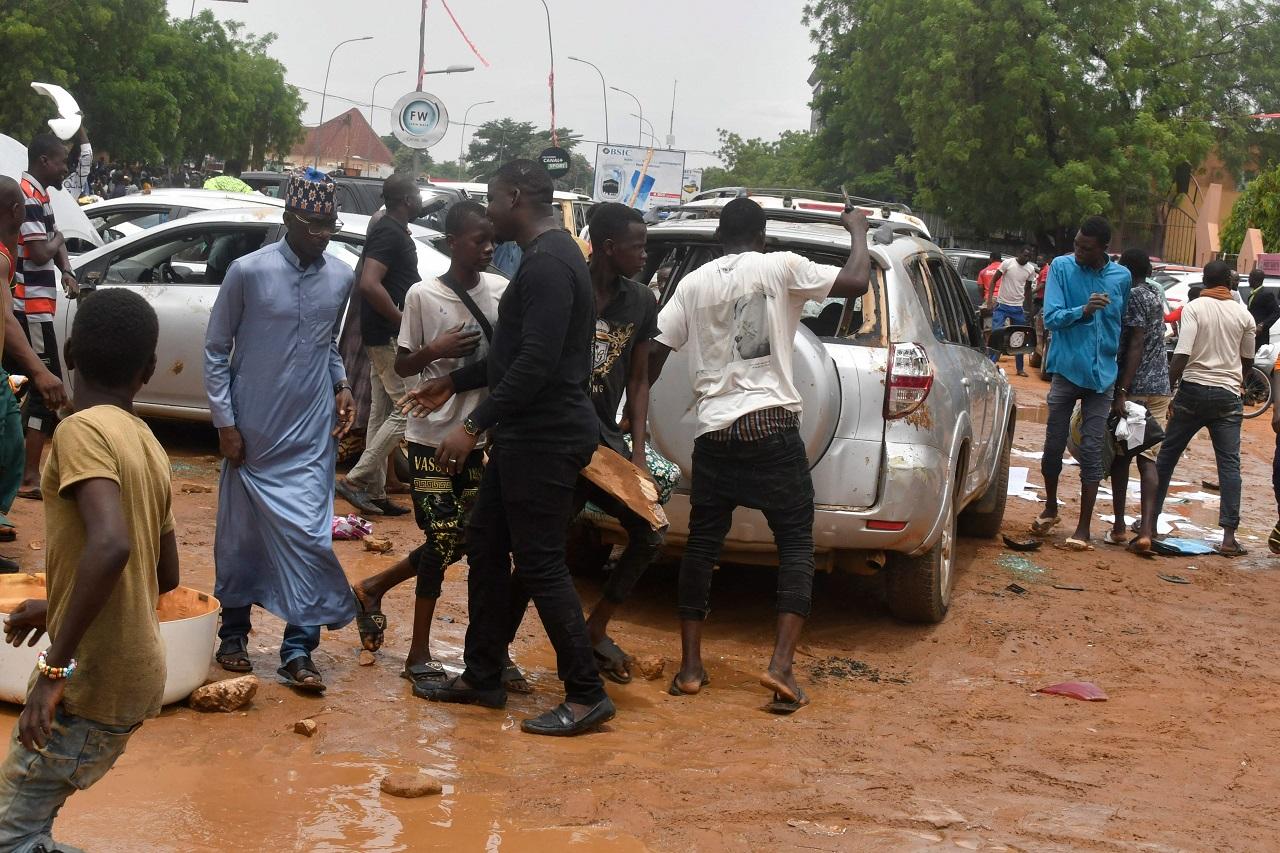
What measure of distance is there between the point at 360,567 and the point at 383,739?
245cm

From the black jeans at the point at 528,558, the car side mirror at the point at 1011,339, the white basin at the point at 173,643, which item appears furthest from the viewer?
the car side mirror at the point at 1011,339

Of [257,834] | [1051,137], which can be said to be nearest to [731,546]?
[257,834]

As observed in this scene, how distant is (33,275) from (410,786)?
448 centimetres

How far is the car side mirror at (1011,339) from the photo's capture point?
802 cm

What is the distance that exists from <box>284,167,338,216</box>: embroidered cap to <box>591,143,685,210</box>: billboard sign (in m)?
23.9

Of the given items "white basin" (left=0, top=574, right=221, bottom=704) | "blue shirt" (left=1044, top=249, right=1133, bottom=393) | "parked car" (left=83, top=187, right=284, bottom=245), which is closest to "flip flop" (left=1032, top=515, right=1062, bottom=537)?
"blue shirt" (left=1044, top=249, right=1133, bottom=393)

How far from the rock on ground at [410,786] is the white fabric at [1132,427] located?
5.82 m

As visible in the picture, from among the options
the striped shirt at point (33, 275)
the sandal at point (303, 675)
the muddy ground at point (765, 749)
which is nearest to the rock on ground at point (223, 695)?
the muddy ground at point (765, 749)

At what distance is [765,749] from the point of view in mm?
4621

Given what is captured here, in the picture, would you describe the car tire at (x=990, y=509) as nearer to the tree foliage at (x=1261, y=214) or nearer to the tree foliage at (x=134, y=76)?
the tree foliage at (x=1261, y=214)

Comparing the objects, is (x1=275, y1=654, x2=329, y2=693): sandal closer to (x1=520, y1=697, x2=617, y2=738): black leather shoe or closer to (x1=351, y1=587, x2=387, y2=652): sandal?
(x1=351, y1=587, x2=387, y2=652): sandal

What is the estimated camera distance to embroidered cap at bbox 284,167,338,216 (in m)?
4.81

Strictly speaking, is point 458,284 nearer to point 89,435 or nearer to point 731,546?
point 731,546

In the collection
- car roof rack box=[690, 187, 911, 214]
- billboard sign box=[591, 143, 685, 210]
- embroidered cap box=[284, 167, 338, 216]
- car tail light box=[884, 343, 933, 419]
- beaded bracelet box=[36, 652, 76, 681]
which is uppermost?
billboard sign box=[591, 143, 685, 210]
